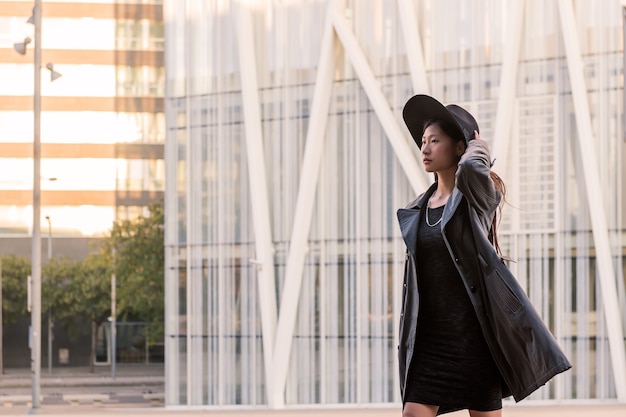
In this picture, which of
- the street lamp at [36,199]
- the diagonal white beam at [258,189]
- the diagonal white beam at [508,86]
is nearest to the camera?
the diagonal white beam at [508,86]

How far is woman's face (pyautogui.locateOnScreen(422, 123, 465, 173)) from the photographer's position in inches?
197

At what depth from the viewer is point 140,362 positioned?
6166 cm

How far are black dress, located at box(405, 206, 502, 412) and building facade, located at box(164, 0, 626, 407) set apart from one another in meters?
14.7

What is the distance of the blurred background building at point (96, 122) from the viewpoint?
218 feet

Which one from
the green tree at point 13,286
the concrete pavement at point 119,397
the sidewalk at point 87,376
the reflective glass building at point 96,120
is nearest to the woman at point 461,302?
the concrete pavement at point 119,397

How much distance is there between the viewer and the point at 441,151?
5.00 m

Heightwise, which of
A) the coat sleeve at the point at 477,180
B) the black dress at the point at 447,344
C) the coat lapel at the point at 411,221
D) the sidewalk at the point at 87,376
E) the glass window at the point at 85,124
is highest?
the glass window at the point at 85,124

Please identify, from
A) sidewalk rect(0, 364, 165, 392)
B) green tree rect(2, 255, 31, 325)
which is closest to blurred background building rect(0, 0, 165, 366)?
green tree rect(2, 255, 31, 325)

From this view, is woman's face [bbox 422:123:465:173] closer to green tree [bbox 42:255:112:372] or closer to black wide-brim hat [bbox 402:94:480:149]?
black wide-brim hat [bbox 402:94:480:149]

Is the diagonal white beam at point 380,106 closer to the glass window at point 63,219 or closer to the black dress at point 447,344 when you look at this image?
the black dress at point 447,344

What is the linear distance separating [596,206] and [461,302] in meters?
14.8

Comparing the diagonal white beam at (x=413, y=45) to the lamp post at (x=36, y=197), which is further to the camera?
the lamp post at (x=36, y=197)

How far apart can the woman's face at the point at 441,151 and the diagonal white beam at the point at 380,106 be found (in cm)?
1541

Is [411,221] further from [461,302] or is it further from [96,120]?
[96,120]
